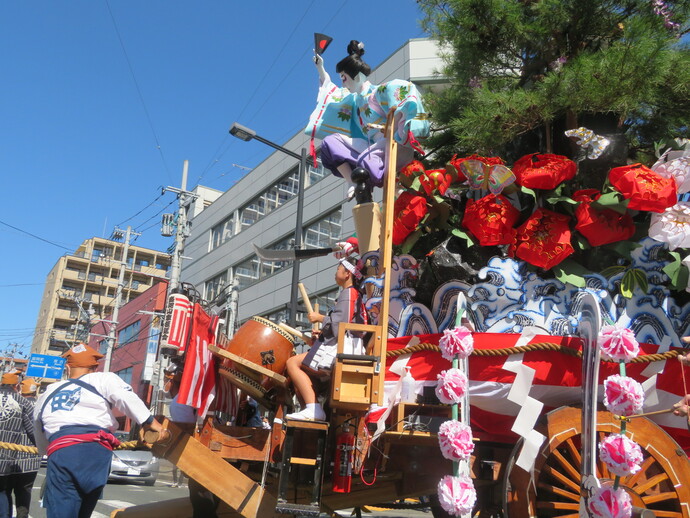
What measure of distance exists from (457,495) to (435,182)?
86.1 inches

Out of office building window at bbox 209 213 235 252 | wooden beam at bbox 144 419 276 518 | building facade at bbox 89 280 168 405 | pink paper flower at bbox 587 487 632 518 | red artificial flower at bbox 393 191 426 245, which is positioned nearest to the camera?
pink paper flower at bbox 587 487 632 518

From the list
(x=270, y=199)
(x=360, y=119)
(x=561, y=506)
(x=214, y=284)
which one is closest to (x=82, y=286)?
(x=214, y=284)

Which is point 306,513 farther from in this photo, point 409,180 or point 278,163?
point 278,163

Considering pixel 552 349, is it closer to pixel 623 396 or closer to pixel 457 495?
pixel 623 396

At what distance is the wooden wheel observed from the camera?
12.0ft

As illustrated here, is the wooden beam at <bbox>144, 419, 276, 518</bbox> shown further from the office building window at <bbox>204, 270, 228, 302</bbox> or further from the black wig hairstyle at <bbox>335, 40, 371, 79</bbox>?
the office building window at <bbox>204, 270, 228, 302</bbox>

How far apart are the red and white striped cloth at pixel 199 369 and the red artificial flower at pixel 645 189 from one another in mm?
2934

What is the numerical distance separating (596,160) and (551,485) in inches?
91.7

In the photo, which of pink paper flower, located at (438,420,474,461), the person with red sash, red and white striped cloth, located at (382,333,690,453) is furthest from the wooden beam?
pink paper flower, located at (438,420,474,461)

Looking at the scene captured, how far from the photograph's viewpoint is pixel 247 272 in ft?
86.7

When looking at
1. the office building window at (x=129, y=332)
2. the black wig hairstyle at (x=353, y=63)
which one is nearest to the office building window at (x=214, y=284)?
the office building window at (x=129, y=332)

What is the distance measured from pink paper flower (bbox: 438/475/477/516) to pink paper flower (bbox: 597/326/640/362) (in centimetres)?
112

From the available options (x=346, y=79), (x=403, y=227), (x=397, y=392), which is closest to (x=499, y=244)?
(x=403, y=227)

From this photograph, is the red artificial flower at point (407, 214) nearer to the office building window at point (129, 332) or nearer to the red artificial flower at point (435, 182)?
the red artificial flower at point (435, 182)
